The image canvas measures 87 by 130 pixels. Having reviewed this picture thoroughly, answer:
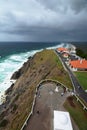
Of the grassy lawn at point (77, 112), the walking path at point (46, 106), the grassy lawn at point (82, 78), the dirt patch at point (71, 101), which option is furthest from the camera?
the grassy lawn at point (82, 78)

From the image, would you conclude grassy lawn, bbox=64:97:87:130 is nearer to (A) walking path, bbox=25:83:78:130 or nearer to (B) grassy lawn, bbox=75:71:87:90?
(A) walking path, bbox=25:83:78:130

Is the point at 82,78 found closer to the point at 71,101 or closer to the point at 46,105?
the point at 71,101

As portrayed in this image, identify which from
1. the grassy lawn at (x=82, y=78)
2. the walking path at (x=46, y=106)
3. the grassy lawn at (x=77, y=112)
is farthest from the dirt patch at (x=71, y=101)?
the grassy lawn at (x=82, y=78)

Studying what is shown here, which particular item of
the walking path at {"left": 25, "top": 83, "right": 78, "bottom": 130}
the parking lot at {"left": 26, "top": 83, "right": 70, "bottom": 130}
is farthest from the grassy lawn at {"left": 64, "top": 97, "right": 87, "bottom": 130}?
the parking lot at {"left": 26, "top": 83, "right": 70, "bottom": 130}

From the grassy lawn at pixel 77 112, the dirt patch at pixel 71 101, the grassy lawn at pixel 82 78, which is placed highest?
the dirt patch at pixel 71 101

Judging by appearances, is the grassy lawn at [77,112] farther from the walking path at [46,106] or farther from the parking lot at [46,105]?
the parking lot at [46,105]

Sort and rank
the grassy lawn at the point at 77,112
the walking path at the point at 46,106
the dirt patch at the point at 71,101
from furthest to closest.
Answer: the dirt patch at the point at 71,101 < the grassy lawn at the point at 77,112 < the walking path at the point at 46,106

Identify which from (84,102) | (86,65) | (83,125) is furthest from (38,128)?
(86,65)

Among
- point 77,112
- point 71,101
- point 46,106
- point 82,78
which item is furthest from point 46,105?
point 82,78

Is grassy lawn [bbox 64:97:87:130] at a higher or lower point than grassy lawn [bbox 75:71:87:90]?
higher
